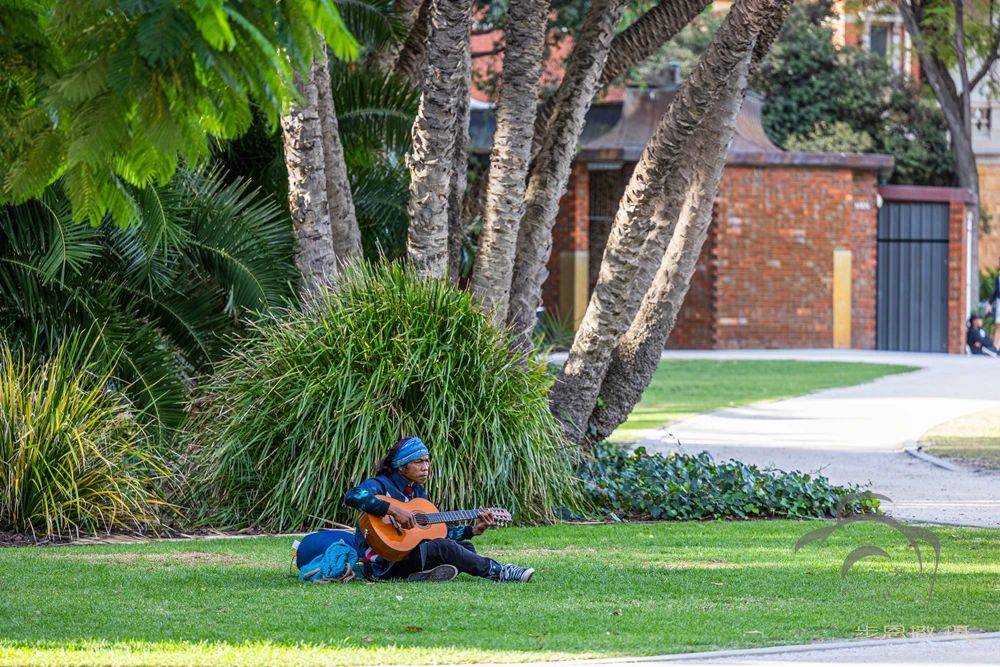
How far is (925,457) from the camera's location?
588 inches

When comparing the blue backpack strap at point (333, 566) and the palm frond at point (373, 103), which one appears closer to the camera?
the blue backpack strap at point (333, 566)

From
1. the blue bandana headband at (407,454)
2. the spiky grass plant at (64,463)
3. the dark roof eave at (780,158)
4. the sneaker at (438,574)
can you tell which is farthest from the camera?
the dark roof eave at (780,158)

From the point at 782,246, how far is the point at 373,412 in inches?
888

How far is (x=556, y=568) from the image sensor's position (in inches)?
323

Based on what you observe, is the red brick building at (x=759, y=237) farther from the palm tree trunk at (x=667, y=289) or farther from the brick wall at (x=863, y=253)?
the palm tree trunk at (x=667, y=289)

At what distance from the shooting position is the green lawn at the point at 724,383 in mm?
19219

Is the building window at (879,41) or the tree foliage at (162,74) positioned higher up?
the building window at (879,41)

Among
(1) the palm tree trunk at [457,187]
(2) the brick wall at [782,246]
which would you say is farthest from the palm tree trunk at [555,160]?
Result: (2) the brick wall at [782,246]

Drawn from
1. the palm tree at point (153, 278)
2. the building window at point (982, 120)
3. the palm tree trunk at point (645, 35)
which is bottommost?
the palm tree at point (153, 278)

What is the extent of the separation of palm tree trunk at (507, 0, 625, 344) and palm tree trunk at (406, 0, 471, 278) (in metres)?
1.04

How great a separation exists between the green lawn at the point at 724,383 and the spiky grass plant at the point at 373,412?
5.92 metres

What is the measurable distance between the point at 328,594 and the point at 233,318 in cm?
544

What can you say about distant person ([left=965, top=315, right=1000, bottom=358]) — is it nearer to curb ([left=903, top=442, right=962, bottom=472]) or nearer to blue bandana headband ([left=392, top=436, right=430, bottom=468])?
curb ([left=903, top=442, right=962, bottom=472])

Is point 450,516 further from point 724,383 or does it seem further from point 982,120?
point 982,120
